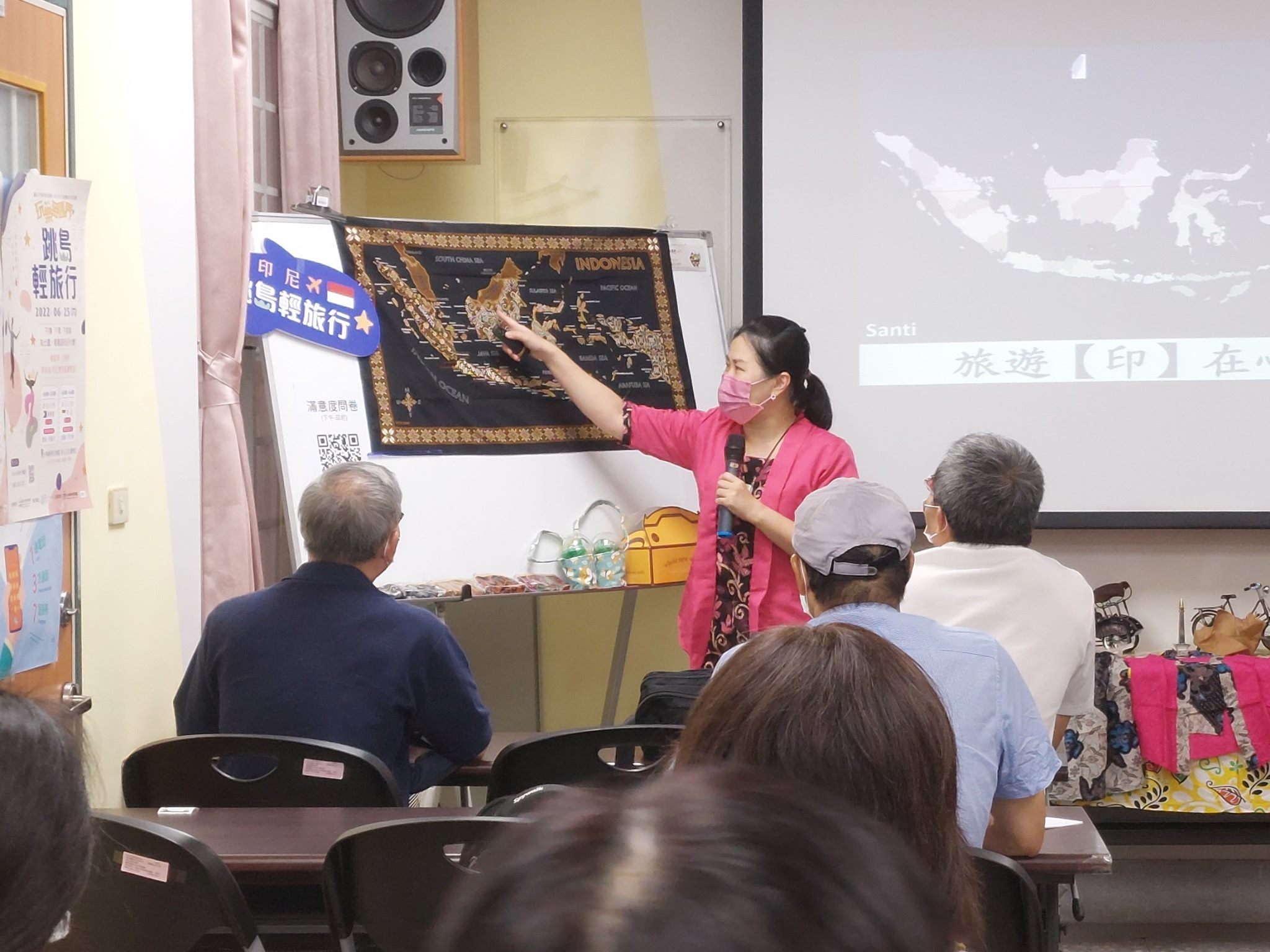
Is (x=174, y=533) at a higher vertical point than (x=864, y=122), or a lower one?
lower

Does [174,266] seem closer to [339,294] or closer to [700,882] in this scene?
[339,294]

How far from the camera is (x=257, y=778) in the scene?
2.15m

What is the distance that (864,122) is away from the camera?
405cm

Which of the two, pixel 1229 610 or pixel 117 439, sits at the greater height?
pixel 117 439

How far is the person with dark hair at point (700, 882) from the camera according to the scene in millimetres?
400

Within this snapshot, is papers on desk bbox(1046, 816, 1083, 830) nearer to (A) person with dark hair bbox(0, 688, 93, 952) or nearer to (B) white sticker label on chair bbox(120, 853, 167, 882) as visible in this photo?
(B) white sticker label on chair bbox(120, 853, 167, 882)

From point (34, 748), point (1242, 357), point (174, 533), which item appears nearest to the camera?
point (34, 748)

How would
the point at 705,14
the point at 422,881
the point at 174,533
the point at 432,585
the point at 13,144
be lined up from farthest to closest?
the point at 705,14 < the point at 432,585 < the point at 174,533 < the point at 13,144 < the point at 422,881

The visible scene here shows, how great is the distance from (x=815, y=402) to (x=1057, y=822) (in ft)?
5.29

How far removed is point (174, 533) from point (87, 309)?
613 mm

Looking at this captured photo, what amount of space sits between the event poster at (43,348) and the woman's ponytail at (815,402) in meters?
1.79

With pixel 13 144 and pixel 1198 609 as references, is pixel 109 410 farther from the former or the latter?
pixel 1198 609

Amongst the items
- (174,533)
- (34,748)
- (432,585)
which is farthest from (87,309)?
(34,748)

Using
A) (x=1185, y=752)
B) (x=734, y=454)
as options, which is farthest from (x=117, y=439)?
(x=1185, y=752)
